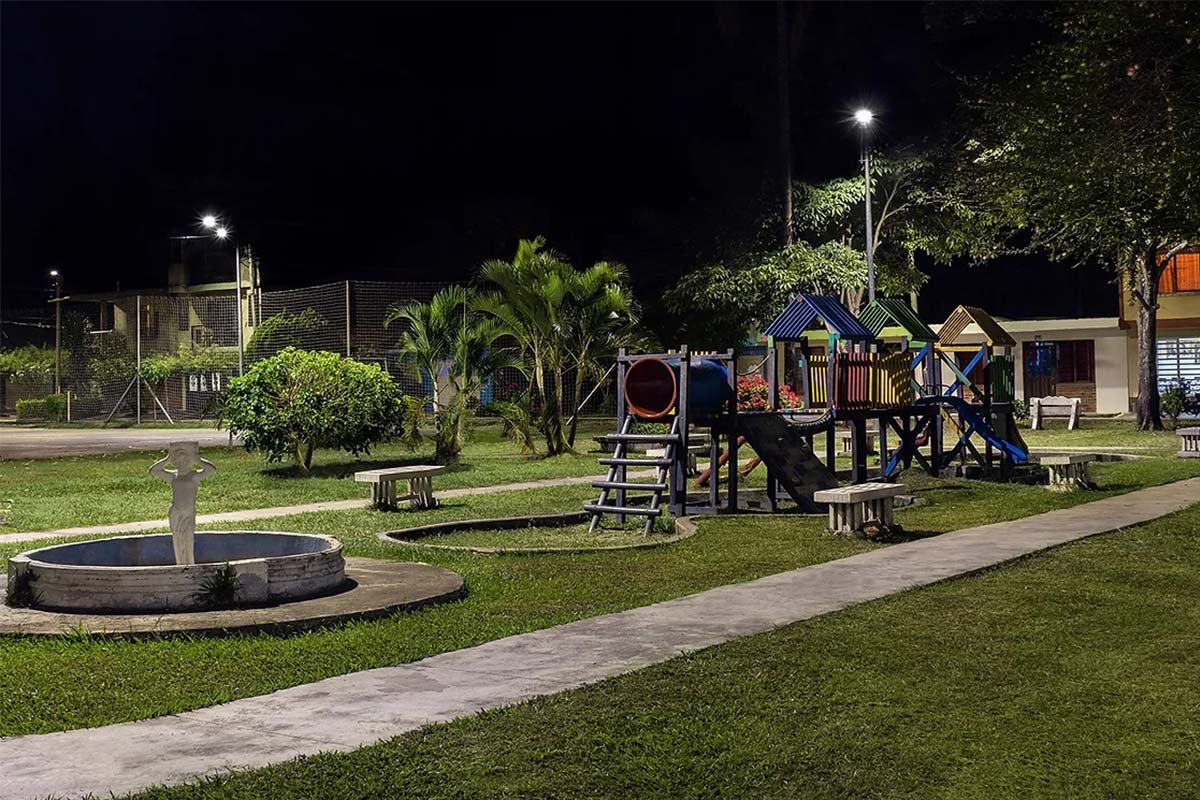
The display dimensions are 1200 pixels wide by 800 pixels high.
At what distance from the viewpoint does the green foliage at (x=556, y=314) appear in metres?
24.1

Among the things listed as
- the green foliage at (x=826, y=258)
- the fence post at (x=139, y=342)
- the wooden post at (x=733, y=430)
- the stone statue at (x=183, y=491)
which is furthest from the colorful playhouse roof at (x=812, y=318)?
the fence post at (x=139, y=342)

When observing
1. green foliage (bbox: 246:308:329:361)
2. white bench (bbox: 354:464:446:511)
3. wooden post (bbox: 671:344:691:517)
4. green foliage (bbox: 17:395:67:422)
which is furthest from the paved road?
wooden post (bbox: 671:344:691:517)

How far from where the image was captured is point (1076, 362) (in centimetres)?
4381

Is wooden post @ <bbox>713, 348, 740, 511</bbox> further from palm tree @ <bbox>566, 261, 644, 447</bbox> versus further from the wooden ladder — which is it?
palm tree @ <bbox>566, 261, 644, 447</bbox>

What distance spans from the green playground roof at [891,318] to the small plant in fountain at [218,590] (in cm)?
1413

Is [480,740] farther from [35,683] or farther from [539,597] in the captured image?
[539,597]

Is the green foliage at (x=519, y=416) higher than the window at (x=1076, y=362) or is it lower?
lower

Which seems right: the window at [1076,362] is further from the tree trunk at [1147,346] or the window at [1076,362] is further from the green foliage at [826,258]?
the tree trunk at [1147,346]

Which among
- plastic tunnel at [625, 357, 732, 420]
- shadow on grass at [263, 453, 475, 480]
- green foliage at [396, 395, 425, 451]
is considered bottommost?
shadow on grass at [263, 453, 475, 480]

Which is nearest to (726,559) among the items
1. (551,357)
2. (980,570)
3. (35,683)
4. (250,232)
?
(980,570)

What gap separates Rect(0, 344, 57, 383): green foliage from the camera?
182 feet

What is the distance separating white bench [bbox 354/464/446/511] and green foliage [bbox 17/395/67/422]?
34133mm

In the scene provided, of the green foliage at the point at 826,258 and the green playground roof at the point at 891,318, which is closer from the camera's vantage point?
the green playground roof at the point at 891,318

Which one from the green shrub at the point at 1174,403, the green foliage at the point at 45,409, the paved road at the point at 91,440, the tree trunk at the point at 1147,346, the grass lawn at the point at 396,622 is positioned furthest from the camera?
the green foliage at the point at 45,409
